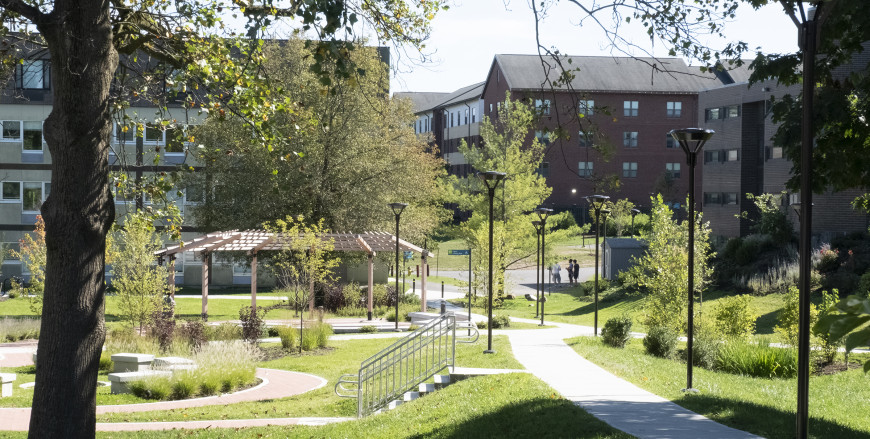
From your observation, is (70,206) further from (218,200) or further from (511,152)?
(511,152)

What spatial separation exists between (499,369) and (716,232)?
39595 millimetres

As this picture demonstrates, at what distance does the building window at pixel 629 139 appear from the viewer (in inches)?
2709

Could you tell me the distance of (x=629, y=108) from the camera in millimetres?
69000

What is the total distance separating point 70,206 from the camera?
28.7 ft

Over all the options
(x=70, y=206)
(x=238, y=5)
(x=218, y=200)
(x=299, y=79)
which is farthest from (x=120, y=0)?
(x=218, y=200)

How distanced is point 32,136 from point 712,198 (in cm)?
3920

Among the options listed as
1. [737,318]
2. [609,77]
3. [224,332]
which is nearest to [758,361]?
[737,318]

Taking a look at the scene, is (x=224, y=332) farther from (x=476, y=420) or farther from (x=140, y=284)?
(x=476, y=420)

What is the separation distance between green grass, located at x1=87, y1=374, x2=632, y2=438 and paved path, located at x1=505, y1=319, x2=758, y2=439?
1.12 ft

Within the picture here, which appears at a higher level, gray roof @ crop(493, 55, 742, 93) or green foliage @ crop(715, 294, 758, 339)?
gray roof @ crop(493, 55, 742, 93)

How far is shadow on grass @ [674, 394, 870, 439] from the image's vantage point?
980 cm

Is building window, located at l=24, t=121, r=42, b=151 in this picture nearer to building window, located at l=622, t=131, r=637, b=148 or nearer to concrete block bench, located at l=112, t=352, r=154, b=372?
concrete block bench, located at l=112, t=352, r=154, b=372

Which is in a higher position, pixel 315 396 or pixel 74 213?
pixel 74 213

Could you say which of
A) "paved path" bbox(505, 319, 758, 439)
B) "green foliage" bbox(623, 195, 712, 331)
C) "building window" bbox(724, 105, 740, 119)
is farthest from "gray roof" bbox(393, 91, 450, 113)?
"paved path" bbox(505, 319, 758, 439)
